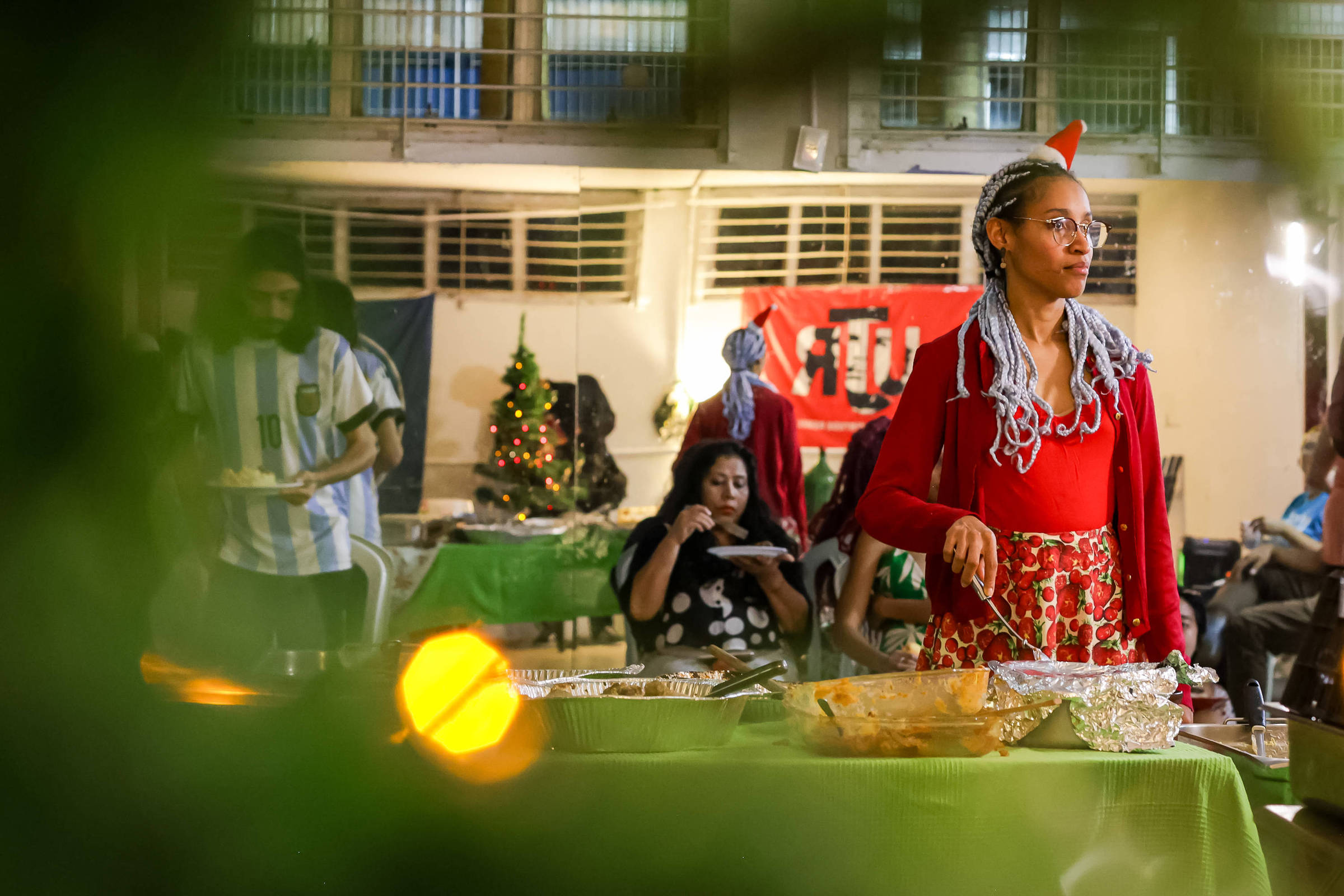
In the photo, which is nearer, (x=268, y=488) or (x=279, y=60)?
(x=279, y=60)

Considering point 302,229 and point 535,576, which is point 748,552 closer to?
point 535,576

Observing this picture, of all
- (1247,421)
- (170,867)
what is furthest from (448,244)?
(170,867)

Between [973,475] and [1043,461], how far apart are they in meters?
0.08

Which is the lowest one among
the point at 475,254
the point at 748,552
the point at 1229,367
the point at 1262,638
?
the point at 1262,638

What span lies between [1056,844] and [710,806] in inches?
6.1

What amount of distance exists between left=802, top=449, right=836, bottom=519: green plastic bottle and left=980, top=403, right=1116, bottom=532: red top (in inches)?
122

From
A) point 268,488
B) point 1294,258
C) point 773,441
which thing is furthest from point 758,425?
point 1294,258

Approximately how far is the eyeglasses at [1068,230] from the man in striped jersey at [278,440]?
777 millimetres

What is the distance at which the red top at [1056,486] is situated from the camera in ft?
4.21

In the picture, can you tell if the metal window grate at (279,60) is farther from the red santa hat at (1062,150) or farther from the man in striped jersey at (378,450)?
the man in striped jersey at (378,450)

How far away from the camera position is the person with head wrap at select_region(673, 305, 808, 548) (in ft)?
14.2

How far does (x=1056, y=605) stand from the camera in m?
1.26

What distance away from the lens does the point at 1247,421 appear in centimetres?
448

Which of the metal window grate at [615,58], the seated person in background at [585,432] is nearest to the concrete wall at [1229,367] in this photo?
the seated person in background at [585,432]
